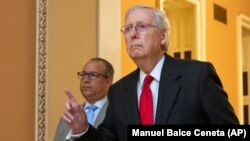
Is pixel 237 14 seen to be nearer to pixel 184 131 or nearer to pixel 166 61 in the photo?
pixel 166 61

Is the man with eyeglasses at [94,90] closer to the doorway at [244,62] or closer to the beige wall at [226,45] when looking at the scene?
the beige wall at [226,45]

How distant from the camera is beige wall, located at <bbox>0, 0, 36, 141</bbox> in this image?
12.1 ft

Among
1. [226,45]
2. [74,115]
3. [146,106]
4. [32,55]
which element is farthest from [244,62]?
[74,115]

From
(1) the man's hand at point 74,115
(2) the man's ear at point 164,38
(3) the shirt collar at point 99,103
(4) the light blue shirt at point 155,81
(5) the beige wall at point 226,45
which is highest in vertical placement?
(5) the beige wall at point 226,45

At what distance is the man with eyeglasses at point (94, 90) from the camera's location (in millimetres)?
3201

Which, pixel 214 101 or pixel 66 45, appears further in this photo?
pixel 66 45

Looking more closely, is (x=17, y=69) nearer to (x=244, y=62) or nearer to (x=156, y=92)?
(x=156, y=92)

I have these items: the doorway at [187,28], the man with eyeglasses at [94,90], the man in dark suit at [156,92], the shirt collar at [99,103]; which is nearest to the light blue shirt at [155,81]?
the man in dark suit at [156,92]

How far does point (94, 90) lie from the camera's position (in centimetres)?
334

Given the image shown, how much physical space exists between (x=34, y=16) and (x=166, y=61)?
199 centimetres

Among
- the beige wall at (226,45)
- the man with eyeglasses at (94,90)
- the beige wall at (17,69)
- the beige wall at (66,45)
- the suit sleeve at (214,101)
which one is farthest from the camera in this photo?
the beige wall at (226,45)

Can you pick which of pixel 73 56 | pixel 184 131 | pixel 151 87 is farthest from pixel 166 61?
pixel 73 56

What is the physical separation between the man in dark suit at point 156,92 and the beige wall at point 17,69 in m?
1.58

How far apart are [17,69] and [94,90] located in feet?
2.48
